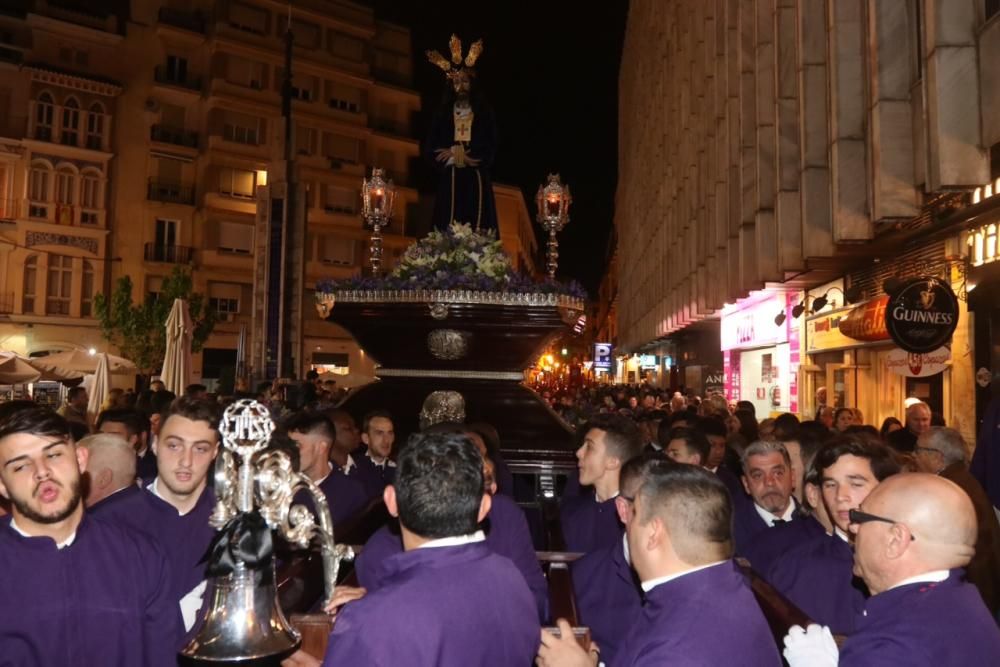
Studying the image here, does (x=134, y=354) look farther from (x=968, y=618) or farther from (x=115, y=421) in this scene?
(x=968, y=618)

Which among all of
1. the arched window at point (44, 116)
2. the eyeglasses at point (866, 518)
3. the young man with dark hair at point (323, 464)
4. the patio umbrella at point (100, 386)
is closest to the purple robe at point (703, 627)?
the eyeglasses at point (866, 518)

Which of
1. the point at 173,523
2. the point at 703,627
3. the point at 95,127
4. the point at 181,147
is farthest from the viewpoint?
the point at 181,147

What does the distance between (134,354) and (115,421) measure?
1146 inches

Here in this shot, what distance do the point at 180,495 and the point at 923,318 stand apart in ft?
27.8

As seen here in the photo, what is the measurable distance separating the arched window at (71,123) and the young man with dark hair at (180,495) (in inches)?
1367

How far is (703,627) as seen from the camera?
2342 millimetres

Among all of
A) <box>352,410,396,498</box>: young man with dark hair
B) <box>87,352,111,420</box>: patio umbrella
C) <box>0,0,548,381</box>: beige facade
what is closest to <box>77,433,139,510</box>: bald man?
<box>352,410,396,498</box>: young man with dark hair

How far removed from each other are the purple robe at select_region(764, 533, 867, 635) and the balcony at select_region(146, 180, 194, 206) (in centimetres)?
3675

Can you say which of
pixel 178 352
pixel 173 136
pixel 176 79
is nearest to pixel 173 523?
pixel 178 352

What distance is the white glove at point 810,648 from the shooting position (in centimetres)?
263

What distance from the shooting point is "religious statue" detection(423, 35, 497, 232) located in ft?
32.8

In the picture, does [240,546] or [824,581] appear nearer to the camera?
[240,546]

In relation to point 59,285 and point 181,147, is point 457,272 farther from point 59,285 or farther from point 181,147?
point 181,147

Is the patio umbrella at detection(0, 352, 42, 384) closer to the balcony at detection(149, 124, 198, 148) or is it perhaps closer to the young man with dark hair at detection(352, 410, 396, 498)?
the young man with dark hair at detection(352, 410, 396, 498)
